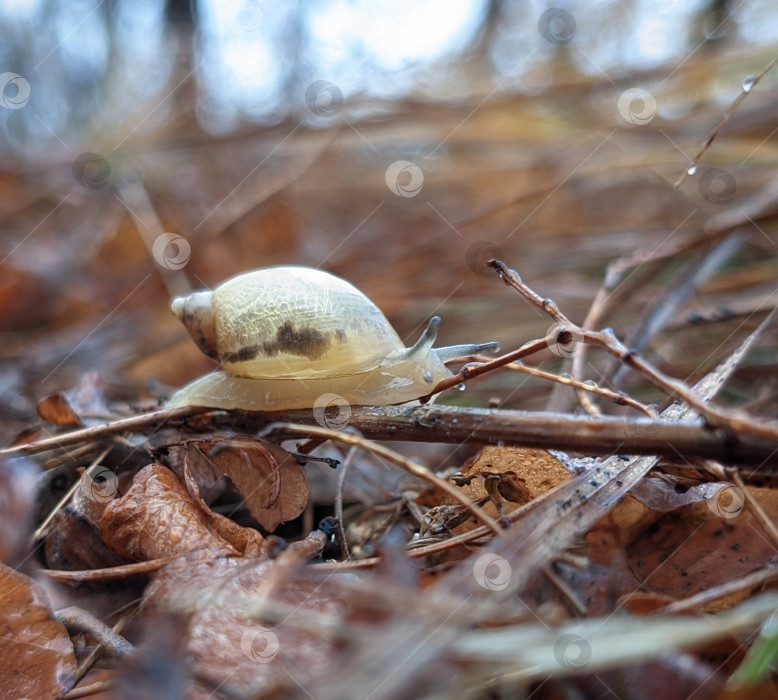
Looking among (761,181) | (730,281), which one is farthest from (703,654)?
(761,181)

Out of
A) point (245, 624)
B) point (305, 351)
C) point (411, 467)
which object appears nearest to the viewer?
point (245, 624)

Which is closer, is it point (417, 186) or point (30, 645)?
point (30, 645)

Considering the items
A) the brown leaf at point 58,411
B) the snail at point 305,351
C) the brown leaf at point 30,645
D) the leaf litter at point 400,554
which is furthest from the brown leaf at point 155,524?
the brown leaf at point 58,411

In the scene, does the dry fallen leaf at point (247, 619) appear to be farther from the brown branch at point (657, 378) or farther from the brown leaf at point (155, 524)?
the brown branch at point (657, 378)

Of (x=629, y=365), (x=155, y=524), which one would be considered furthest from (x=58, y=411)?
(x=629, y=365)

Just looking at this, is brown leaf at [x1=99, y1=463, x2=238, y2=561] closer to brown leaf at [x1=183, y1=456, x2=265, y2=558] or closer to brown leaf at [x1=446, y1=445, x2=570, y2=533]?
brown leaf at [x1=183, y1=456, x2=265, y2=558]

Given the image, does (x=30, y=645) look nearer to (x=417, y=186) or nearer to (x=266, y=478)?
(x=266, y=478)
